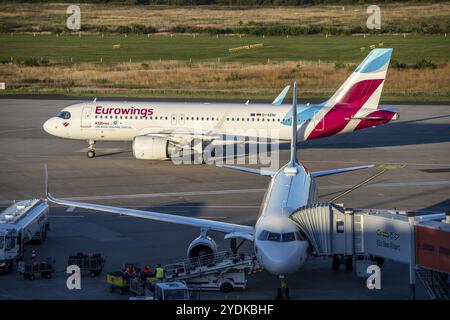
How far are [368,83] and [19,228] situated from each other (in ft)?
112

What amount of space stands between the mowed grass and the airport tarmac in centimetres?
5910

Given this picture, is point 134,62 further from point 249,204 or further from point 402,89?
point 249,204

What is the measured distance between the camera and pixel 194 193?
61.4 metres

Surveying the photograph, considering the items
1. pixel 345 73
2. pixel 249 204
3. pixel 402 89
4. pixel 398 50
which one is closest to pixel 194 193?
pixel 249 204

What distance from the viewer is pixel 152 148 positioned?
68625 mm

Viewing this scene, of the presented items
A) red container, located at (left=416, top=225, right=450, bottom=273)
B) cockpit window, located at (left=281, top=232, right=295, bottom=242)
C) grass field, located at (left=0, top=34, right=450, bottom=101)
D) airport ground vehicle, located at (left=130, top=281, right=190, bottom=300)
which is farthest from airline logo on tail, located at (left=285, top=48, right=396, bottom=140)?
grass field, located at (left=0, top=34, right=450, bottom=101)

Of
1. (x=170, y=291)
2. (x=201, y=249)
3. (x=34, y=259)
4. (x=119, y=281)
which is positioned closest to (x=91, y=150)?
(x=34, y=259)

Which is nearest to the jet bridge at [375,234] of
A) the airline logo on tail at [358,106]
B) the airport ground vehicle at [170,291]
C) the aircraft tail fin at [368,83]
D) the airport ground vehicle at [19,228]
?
the airport ground vehicle at [170,291]

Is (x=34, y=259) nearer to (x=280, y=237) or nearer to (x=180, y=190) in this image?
(x=280, y=237)

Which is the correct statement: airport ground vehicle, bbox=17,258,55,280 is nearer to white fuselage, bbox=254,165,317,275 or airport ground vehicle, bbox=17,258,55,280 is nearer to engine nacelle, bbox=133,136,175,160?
white fuselage, bbox=254,165,317,275

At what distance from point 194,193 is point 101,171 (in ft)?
32.3

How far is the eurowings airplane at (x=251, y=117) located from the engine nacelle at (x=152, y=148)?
126 centimetres

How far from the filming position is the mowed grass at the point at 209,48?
15238cm

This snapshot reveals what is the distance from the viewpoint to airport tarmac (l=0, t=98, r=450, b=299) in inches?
1645
